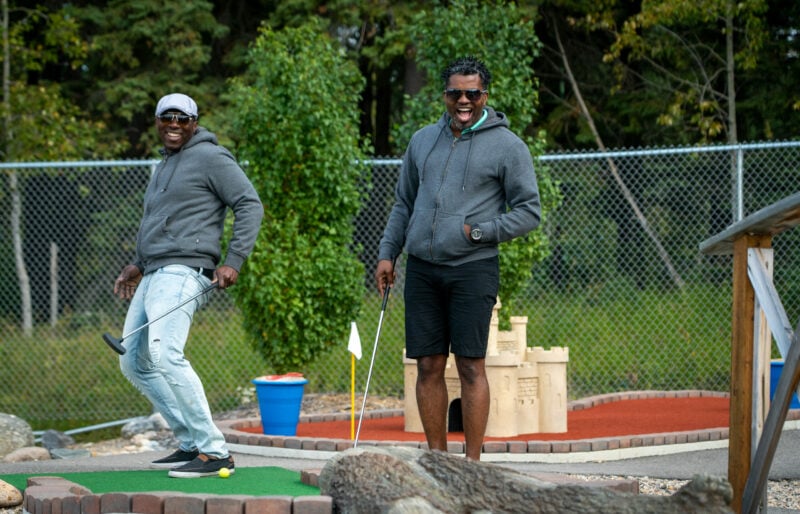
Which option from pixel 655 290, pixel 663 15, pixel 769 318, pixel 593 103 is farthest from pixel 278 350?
pixel 593 103

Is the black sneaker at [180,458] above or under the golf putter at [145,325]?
under

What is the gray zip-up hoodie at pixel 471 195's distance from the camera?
5.07 meters

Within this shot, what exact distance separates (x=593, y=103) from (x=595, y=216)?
7.81m

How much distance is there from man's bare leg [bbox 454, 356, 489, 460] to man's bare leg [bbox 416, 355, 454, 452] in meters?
0.14

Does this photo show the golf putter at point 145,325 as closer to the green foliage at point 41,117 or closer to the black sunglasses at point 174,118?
the black sunglasses at point 174,118

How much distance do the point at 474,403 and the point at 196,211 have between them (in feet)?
5.11

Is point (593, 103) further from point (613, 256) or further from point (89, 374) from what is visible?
point (89, 374)

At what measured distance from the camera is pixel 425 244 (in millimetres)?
5113

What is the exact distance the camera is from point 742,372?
434 centimetres

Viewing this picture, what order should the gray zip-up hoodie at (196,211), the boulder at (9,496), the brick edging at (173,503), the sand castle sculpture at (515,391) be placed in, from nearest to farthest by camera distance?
the brick edging at (173,503), the boulder at (9,496), the gray zip-up hoodie at (196,211), the sand castle sculpture at (515,391)

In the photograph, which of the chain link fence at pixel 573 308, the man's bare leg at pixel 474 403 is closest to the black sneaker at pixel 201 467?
the man's bare leg at pixel 474 403

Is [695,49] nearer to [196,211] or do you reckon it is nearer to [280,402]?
[280,402]

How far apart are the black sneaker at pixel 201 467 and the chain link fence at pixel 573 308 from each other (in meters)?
4.26

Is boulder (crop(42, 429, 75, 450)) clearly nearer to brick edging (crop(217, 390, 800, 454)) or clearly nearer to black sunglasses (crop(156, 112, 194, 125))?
brick edging (crop(217, 390, 800, 454))
